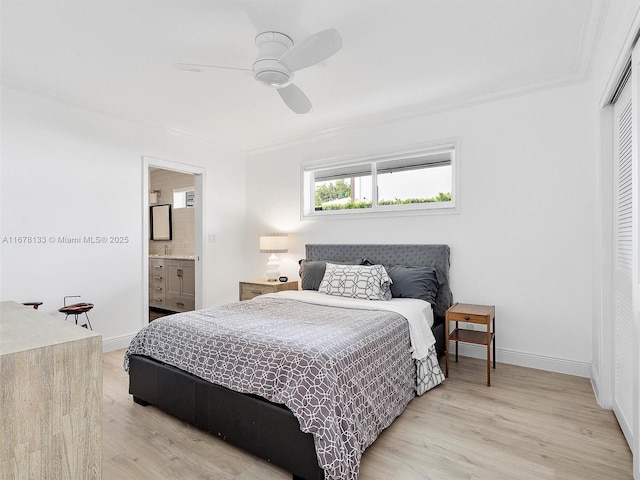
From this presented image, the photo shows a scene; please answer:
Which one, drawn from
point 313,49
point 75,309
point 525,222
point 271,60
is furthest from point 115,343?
point 525,222

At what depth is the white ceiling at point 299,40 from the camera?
2.15 m

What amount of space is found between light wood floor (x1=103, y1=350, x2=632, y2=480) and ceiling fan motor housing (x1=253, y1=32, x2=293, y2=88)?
→ 2.30 meters

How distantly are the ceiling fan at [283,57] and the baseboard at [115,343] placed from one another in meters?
2.96

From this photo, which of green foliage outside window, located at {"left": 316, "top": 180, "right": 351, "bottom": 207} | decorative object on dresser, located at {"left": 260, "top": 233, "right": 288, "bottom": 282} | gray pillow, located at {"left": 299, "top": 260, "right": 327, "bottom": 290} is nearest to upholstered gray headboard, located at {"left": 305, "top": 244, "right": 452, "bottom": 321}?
gray pillow, located at {"left": 299, "top": 260, "right": 327, "bottom": 290}

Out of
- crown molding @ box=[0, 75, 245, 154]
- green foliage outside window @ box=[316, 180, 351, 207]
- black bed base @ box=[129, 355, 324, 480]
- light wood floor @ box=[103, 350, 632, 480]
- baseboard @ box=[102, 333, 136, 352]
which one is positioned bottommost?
light wood floor @ box=[103, 350, 632, 480]

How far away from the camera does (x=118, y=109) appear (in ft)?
12.2

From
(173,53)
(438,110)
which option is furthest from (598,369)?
(173,53)

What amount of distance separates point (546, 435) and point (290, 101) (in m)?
2.80

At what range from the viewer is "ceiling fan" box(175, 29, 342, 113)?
198 cm

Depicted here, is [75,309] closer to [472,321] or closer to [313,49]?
[313,49]

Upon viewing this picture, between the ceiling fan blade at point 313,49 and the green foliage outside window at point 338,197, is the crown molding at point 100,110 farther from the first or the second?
the ceiling fan blade at point 313,49

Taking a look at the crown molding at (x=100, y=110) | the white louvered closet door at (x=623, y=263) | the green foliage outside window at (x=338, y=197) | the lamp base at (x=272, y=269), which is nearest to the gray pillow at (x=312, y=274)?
the lamp base at (x=272, y=269)

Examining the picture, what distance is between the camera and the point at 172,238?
6.33m

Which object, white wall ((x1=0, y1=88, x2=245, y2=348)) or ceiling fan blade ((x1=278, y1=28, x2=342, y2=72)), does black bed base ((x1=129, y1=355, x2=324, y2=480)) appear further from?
ceiling fan blade ((x1=278, y1=28, x2=342, y2=72))
